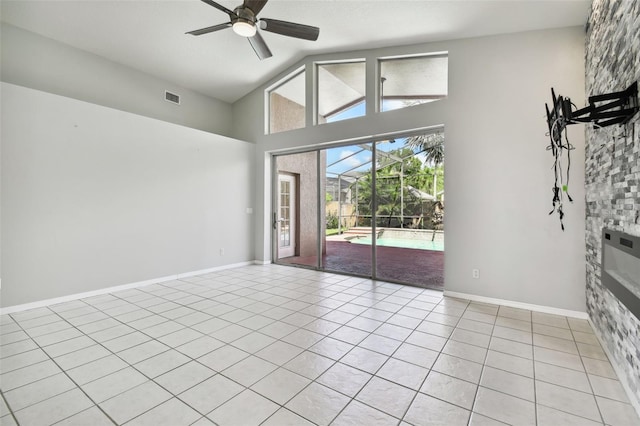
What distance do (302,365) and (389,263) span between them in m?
4.29

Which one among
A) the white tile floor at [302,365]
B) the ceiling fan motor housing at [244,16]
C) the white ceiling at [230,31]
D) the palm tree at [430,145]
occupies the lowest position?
the white tile floor at [302,365]

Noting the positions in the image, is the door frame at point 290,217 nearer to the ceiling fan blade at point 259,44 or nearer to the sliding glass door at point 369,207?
the sliding glass door at point 369,207

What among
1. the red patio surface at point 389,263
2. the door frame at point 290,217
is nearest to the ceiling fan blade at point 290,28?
the door frame at point 290,217

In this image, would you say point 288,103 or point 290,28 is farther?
point 288,103

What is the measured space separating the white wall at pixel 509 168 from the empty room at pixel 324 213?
0.08ft

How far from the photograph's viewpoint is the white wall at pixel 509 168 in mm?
3230

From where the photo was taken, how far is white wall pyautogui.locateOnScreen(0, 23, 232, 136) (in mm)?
3803

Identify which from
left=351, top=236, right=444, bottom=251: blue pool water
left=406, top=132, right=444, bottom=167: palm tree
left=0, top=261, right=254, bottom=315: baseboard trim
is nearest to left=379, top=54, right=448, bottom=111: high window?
left=406, top=132, right=444, bottom=167: palm tree

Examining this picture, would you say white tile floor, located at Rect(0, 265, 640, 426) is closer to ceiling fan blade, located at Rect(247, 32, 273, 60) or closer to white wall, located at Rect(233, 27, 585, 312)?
white wall, located at Rect(233, 27, 585, 312)

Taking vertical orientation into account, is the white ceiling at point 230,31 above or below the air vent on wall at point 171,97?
above

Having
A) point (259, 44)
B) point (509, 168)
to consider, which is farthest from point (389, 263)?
point (259, 44)

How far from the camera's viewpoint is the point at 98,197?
396cm

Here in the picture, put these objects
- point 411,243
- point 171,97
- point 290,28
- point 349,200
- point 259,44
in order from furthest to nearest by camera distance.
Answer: point 349,200, point 171,97, point 411,243, point 259,44, point 290,28

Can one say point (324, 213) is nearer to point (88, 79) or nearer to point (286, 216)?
point (286, 216)
